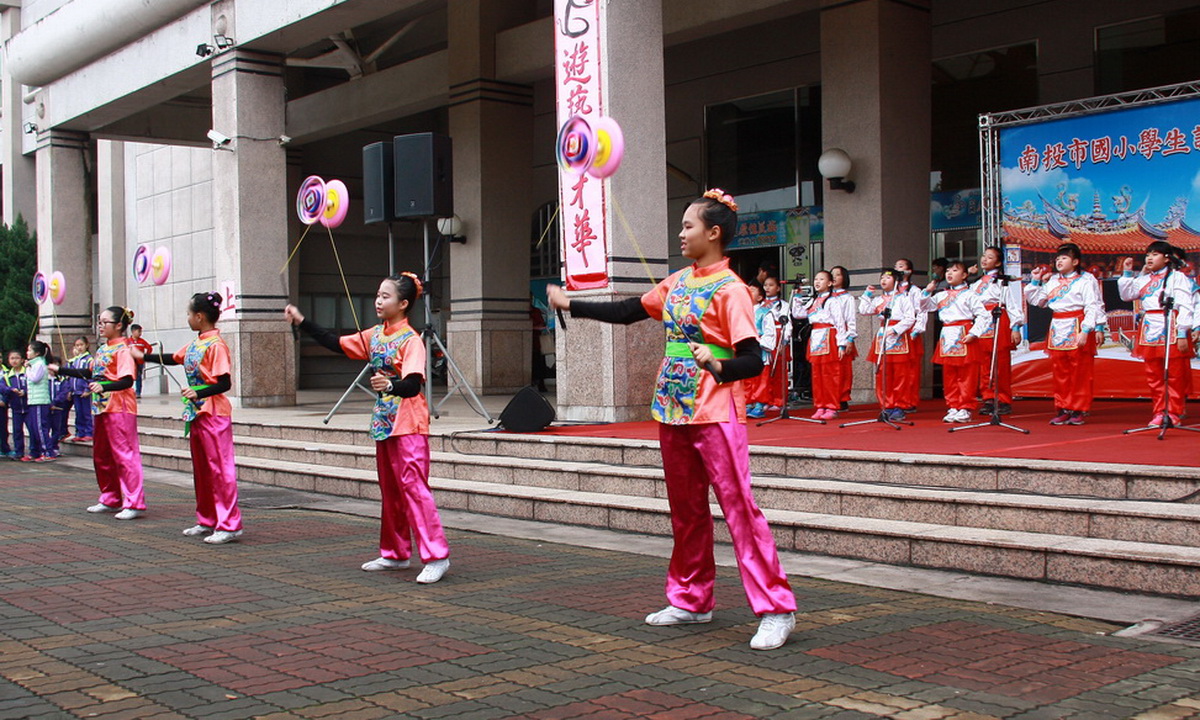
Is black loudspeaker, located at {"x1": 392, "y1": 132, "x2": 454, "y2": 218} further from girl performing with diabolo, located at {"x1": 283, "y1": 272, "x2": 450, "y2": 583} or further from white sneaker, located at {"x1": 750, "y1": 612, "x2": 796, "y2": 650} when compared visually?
white sneaker, located at {"x1": 750, "y1": 612, "x2": 796, "y2": 650}

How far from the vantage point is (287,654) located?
5.04 metres

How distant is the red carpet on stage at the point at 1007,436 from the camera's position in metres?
8.05

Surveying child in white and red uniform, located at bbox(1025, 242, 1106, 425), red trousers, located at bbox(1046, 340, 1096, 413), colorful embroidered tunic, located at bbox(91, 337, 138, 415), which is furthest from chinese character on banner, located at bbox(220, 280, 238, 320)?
red trousers, located at bbox(1046, 340, 1096, 413)

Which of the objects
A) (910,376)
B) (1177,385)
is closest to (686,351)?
(1177,385)

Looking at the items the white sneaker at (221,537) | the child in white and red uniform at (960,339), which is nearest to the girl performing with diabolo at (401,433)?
the white sneaker at (221,537)

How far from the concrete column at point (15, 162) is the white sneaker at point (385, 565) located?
23986 millimetres

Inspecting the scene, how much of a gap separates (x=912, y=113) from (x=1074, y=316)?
451cm

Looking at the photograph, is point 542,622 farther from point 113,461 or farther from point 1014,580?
point 113,461

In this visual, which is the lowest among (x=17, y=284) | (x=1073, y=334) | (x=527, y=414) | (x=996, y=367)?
(x=527, y=414)

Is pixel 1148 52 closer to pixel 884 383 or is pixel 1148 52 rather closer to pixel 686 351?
pixel 884 383

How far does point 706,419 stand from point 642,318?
60 cm

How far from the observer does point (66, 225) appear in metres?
23.4

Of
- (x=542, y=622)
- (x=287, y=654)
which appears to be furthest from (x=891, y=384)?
(x=287, y=654)

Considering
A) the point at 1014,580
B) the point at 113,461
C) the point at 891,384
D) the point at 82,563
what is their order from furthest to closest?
the point at 891,384 → the point at 113,461 → the point at 82,563 → the point at 1014,580
